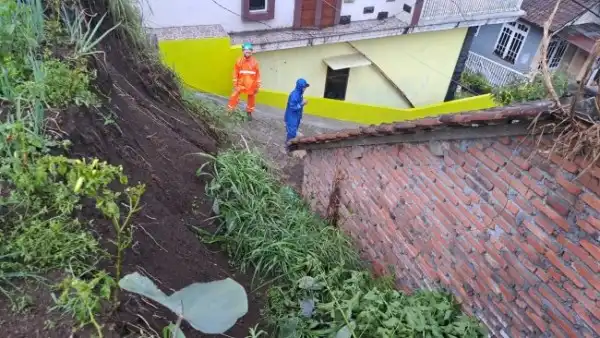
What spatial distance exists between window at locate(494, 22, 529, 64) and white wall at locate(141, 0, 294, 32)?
12.2 m

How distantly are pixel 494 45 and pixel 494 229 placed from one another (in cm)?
1948

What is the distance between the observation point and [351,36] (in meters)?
12.4

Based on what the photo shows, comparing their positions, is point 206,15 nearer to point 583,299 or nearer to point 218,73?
point 218,73

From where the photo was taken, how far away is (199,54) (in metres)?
10.4

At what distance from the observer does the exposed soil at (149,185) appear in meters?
Result: 2.70

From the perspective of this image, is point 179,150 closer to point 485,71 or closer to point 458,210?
point 458,210

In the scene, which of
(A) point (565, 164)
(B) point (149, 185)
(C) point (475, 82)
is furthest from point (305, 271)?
(C) point (475, 82)

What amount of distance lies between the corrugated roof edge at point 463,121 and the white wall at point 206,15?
7000mm

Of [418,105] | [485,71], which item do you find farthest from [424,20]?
[485,71]

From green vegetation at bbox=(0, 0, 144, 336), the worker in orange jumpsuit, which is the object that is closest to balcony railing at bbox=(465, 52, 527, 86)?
the worker in orange jumpsuit

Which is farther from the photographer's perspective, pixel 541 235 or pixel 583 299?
pixel 541 235

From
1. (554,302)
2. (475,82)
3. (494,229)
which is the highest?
(494,229)

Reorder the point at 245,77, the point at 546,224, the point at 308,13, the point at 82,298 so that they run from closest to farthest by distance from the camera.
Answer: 1. the point at 82,298
2. the point at 546,224
3. the point at 245,77
4. the point at 308,13

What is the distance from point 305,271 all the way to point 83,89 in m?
2.45
